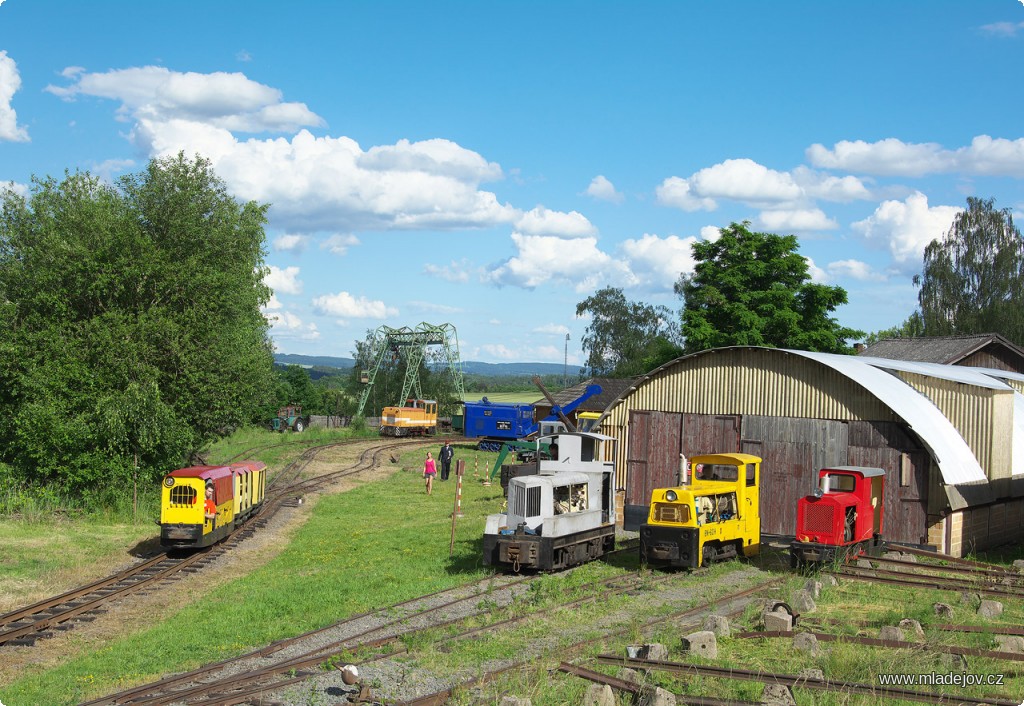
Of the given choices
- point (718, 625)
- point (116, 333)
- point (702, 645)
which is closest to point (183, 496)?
point (116, 333)

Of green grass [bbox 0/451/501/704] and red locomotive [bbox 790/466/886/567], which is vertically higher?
red locomotive [bbox 790/466/886/567]

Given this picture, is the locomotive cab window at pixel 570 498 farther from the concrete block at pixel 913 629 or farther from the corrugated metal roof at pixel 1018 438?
the corrugated metal roof at pixel 1018 438

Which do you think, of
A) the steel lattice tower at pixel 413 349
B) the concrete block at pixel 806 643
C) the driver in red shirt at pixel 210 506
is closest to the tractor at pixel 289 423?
the steel lattice tower at pixel 413 349

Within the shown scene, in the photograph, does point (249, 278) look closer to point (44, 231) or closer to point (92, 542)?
point (44, 231)

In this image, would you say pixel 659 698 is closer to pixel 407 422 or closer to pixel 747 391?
pixel 747 391

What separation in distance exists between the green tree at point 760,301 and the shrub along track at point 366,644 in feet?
99.3

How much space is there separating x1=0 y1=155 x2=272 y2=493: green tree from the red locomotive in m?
20.7

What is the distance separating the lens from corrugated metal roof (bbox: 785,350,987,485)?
2183 cm

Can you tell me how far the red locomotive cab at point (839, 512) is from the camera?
1959cm

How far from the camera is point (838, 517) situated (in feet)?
64.4

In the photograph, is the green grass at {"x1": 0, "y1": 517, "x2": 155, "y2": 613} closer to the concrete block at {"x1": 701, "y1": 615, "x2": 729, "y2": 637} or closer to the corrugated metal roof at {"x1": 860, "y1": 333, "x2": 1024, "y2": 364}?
the concrete block at {"x1": 701, "y1": 615, "x2": 729, "y2": 637}

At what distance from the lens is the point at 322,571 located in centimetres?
2105

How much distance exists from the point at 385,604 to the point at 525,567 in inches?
163

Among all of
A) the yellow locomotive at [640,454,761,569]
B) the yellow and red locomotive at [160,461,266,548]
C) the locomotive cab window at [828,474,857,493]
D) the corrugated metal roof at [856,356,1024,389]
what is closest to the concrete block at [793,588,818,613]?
the yellow locomotive at [640,454,761,569]
